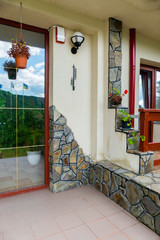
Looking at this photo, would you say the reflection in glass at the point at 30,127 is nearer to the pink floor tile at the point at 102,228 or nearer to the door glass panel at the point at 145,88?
the pink floor tile at the point at 102,228

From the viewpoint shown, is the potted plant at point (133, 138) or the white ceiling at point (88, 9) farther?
the potted plant at point (133, 138)

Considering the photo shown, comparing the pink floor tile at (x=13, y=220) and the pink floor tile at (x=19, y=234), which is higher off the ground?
the pink floor tile at (x=13, y=220)

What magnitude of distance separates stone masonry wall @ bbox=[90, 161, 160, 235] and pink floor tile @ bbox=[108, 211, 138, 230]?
88mm

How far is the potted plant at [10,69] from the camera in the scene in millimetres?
2861

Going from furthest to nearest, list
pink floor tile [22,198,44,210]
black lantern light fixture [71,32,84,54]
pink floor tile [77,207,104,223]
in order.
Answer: black lantern light fixture [71,32,84,54], pink floor tile [22,198,44,210], pink floor tile [77,207,104,223]

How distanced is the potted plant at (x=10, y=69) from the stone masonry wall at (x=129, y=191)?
205cm

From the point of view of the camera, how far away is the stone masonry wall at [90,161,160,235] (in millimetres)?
2149

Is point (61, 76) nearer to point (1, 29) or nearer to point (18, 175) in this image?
point (1, 29)

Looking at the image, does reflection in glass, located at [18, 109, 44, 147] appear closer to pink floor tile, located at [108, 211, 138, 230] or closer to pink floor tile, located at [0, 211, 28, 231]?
pink floor tile, located at [0, 211, 28, 231]

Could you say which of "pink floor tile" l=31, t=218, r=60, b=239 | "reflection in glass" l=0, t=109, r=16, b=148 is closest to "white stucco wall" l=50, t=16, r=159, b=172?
"reflection in glass" l=0, t=109, r=16, b=148

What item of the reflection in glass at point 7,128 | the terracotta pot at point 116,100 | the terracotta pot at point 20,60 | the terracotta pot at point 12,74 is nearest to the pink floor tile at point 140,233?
the terracotta pot at point 116,100

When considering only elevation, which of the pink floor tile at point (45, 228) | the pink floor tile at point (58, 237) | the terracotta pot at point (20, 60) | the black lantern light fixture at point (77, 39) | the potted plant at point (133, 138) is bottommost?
the pink floor tile at point (58, 237)

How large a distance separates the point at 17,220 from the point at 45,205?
0.46m

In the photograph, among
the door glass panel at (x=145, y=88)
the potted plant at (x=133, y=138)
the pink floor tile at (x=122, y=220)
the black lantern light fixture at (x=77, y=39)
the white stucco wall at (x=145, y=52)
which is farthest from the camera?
the door glass panel at (x=145, y=88)
